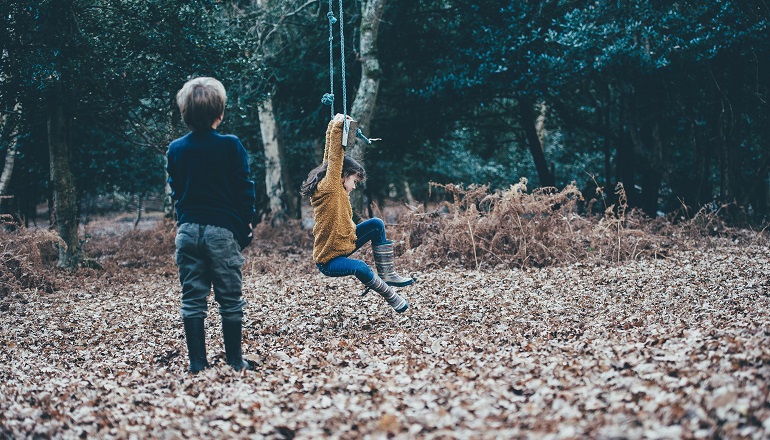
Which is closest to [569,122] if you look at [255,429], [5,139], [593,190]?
[593,190]

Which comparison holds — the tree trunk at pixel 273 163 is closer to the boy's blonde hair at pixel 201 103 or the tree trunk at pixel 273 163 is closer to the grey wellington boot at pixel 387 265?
the grey wellington boot at pixel 387 265

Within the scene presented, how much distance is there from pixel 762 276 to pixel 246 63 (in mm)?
8303

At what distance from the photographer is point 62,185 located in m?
10.1

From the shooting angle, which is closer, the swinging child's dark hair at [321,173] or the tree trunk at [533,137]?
the swinging child's dark hair at [321,173]

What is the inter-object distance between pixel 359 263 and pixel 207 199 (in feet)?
5.60

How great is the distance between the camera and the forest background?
9805 millimetres

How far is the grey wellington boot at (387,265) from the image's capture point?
5691 millimetres

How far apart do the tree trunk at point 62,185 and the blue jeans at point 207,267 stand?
6839 mm

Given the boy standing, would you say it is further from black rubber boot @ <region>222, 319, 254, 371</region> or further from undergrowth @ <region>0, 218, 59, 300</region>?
undergrowth @ <region>0, 218, 59, 300</region>

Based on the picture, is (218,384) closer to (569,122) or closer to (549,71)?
(549,71)

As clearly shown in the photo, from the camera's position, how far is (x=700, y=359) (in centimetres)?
354

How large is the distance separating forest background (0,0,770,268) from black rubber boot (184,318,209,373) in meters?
6.30

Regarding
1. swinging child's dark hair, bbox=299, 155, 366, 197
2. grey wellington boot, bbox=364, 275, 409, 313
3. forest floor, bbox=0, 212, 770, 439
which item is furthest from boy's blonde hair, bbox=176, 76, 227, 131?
grey wellington boot, bbox=364, 275, 409, 313

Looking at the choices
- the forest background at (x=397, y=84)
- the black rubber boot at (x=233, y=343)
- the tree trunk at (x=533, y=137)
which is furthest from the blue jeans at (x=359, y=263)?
the tree trunk at (x=533, y=137)
